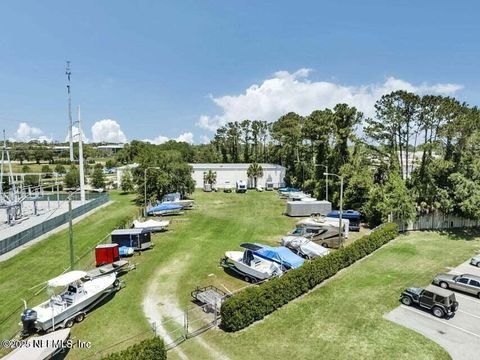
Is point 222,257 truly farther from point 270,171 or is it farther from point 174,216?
point 270,171

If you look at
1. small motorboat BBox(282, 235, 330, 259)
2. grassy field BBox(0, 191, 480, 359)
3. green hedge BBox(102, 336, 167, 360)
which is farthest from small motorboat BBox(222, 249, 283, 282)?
green hedge BBox(102, 336, 167, 360)

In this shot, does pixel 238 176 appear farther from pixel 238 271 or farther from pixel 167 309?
pixel 167 309

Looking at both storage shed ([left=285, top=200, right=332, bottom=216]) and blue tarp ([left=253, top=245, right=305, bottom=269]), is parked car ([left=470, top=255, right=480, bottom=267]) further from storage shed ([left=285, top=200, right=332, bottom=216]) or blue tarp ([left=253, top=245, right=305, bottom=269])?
storage shed ([left=285, top=200, right=332, bottom=216])

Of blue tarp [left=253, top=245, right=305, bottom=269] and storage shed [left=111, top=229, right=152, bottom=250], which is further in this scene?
storage shed [left=111, top=229, right=152, bottom=250]

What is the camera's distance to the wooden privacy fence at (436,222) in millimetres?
38478

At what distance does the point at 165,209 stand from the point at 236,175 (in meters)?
31.3

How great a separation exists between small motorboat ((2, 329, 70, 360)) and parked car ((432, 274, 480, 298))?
23.3 m

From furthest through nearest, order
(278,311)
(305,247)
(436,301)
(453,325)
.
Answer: (305,247) → (278,311) → (436,301) → (453,325)

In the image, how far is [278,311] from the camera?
18984 millimetres

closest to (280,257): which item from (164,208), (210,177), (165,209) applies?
(165,209)

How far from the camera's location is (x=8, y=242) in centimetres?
2953

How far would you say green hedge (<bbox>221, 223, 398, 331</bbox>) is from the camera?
55.4ft

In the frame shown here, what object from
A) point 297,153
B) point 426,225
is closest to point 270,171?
point 297,153

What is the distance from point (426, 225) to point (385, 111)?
52.6ft
